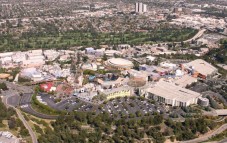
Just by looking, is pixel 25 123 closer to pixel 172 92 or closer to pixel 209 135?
pixel 172 92

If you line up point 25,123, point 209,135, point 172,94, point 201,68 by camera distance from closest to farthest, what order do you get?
point 209,135 → point 25,123 → point 172,94 → point 201,68

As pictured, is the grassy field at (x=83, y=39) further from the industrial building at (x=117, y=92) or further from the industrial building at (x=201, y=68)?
the industrial building at (x=117, y=92)

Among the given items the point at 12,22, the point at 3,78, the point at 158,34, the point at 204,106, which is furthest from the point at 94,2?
the point at 204,106

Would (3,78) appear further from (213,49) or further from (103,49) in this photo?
(213,49)

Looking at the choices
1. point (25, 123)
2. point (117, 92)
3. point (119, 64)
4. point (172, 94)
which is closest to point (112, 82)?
point (117, 92)

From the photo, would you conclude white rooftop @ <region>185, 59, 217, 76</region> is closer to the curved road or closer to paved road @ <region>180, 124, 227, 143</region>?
paved road @ <region>180, 124, 227, 143</region>
